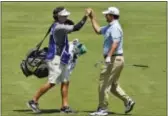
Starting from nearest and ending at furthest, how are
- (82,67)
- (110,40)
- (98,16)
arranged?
(110,40)
(82,67)
(98,16)

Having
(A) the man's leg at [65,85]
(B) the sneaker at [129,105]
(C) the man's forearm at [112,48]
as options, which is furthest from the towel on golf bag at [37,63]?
(B) the sneaker at [129,105]

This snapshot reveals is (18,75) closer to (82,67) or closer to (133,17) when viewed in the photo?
(82,67)

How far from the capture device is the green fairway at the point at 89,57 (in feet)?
49.8

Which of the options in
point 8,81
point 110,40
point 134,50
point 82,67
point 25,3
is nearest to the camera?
point 110,40

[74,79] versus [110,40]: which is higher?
[110,40]

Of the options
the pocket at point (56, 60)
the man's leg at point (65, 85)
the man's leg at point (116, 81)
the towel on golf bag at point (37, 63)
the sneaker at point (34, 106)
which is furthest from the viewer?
the towel on golf bag at point (37, 63)

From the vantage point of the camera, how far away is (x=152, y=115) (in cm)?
1410

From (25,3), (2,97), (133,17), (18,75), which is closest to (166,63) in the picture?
(18,75)

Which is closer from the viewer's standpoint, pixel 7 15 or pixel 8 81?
pixel 8 81

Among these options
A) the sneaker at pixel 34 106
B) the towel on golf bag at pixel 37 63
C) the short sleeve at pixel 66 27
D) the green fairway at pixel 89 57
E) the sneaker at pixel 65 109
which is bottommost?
the green fairway at pixel 89 57

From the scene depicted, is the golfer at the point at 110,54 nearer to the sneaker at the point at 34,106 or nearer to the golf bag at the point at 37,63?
the sneaker at the point at 34,106

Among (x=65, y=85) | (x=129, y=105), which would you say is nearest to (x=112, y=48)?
(x=65, y=85)

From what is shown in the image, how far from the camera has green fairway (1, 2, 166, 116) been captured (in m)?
15.2

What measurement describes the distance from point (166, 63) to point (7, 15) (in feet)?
30.7
